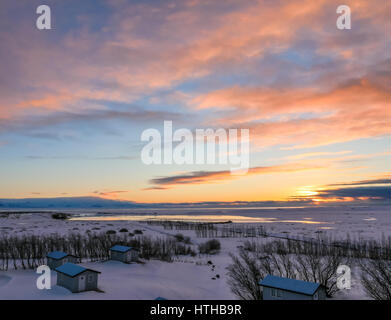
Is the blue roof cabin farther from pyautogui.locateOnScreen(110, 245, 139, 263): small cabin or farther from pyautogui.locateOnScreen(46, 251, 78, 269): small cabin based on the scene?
pyautogui.locateOnScreen(46, 251, 78, 269): small cabin

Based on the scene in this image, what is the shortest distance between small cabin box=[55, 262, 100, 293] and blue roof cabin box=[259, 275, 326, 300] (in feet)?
67.5

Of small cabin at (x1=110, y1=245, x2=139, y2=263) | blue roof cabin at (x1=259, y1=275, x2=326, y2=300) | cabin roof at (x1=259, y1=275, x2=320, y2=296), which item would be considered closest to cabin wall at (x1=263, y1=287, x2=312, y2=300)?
blue roof cabin at (x1=259, y1=275, x2=326, y2=300)

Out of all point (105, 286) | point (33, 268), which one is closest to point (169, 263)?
point (105, 286)

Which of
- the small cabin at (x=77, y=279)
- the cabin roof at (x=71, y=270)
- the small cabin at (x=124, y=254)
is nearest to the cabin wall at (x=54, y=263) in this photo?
the cabin roof at (x=71, y=270)

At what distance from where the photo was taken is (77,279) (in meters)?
33.5

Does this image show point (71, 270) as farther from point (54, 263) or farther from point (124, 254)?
point (124, 254)

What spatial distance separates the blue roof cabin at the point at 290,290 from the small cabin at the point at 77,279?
20574 mm

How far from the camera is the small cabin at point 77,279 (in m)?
33.4

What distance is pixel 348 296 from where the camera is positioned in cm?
3594

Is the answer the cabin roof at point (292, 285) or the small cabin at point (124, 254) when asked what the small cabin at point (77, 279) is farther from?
the cabin roof at point (292, 285)

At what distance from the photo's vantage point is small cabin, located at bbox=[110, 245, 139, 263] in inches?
2032

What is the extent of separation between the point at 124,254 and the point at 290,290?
111ft
